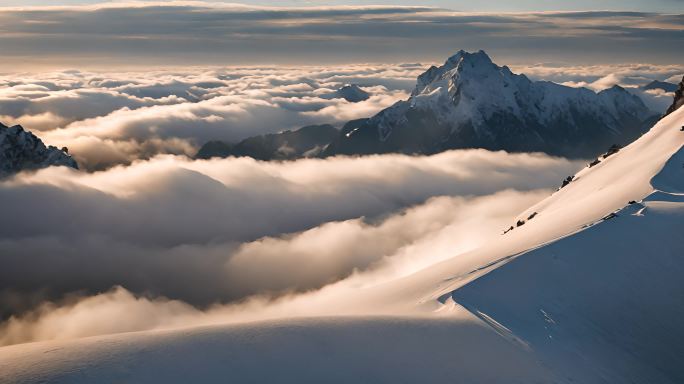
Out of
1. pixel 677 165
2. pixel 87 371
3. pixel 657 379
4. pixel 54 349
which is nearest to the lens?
pixel 87 371

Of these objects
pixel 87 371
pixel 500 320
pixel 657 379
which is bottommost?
pixel 657 379

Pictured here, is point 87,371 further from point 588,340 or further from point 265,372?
point 588,340

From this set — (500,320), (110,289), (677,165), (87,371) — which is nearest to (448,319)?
(500,320)

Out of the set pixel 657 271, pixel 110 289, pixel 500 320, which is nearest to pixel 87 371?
pixel 500 320

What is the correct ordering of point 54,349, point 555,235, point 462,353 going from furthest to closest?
point 555,235 → point 462,353 → point 54,349

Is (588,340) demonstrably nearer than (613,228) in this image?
Yes

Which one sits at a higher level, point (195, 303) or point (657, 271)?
point (657, 271)
